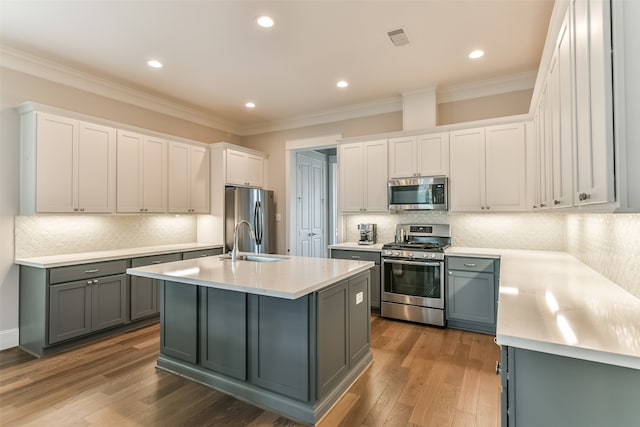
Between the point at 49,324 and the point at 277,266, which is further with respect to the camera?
the point at 49,324

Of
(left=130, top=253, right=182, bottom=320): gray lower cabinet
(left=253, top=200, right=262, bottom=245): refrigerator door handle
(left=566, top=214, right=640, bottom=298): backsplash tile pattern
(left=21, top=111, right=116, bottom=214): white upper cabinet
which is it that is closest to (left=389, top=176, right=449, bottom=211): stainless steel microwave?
(left=566, top=214, right=640, bottom=298): backsplash tile pattern

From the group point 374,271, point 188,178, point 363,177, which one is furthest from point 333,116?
point 374,271

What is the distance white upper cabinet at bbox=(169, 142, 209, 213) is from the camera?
4.56 m

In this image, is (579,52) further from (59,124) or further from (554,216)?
(59,124)

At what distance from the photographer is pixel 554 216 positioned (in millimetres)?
3781

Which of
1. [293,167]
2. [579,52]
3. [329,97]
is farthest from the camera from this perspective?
A: [293,167]

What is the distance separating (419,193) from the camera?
165 inches

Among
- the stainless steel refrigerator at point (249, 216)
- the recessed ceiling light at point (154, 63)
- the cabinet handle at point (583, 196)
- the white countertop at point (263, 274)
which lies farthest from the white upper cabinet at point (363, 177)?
the cabinet handle at point (583, 196)

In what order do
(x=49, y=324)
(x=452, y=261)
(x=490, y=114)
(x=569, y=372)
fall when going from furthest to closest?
(x=490, y=114) < (x=452, y=261) < (x=49, y=324) < (x=569, y=372)

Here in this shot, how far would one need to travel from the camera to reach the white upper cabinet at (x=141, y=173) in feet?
13.0

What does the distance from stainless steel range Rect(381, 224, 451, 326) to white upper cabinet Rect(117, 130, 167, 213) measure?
3.09m

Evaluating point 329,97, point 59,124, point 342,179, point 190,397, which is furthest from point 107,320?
point 329,97

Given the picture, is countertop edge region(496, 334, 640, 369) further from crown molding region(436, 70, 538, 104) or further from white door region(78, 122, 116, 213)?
white door region(78, 122, 116, 213)

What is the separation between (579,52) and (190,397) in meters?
3.11
